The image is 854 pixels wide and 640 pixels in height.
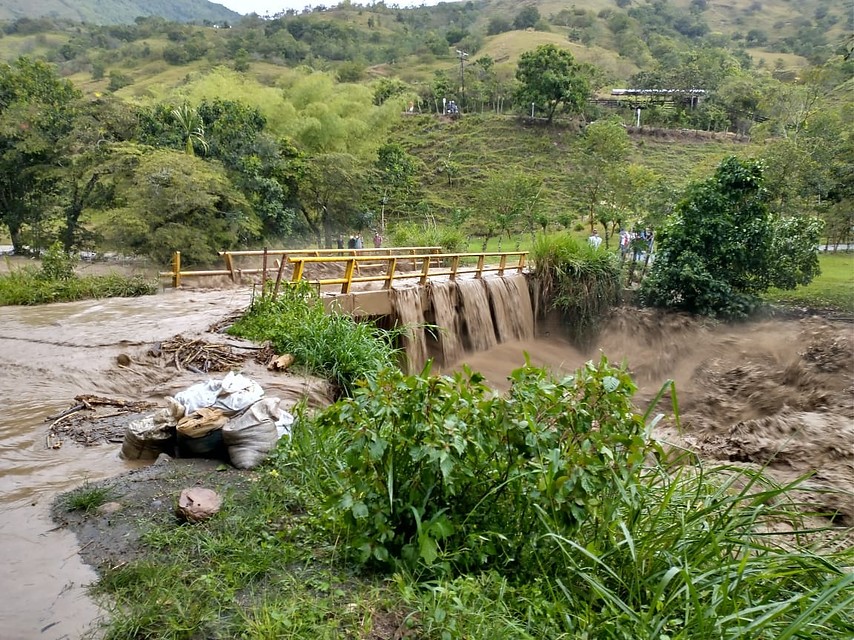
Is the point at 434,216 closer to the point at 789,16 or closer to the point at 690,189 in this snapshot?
the point at 690,189

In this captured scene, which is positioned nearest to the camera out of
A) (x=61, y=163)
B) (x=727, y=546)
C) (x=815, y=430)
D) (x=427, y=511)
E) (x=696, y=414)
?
(x=727, y=546)

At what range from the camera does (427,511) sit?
10.1ft

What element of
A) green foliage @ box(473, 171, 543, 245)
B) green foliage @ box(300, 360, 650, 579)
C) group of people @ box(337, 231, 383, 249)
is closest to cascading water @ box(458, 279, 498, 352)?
group of people @ box(337, 231, 383, 249)

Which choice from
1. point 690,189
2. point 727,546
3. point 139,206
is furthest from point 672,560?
point 139,206

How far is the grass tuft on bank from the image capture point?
2539 millimetres

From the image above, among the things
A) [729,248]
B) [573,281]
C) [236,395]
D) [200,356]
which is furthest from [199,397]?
[729,248]

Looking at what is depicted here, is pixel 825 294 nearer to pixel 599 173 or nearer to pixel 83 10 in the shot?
pixel 599 173

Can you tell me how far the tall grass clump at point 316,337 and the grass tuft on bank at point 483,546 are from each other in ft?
10.8

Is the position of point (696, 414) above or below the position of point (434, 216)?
below

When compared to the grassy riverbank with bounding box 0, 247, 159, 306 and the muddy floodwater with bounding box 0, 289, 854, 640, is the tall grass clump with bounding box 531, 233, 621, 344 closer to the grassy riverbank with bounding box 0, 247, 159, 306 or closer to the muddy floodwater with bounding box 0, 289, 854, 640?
the muddy floodwater with bounding box 0, 289, 854, 640

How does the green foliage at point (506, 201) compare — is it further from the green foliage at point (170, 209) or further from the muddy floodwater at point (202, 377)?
the green foliage at point (170, 209)

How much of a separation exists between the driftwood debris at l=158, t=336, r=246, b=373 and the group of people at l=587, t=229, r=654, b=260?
1072cm

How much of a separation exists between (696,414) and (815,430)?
3.32m

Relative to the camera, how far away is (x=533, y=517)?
10.0 ft
